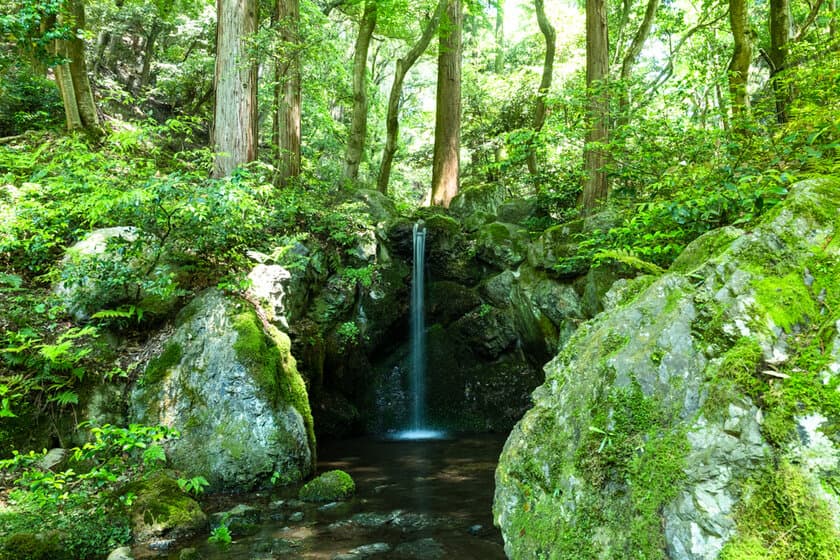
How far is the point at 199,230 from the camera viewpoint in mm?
6496

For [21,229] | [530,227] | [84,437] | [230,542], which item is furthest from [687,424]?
[530,227]

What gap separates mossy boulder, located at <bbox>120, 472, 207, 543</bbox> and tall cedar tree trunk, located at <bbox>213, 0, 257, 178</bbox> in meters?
5.05

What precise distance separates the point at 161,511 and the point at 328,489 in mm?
1800

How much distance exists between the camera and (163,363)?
239 inches

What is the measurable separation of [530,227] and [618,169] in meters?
4.04

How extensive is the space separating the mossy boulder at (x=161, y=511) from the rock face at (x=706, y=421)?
322 centimetres

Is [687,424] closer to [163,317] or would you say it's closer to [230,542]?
[230,542]

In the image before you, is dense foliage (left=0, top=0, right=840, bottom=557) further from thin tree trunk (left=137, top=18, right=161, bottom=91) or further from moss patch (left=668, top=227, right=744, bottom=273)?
thin tree trunk (left=137, top=18, right=161, bottom=91)

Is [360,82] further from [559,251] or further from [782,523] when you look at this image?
[782,523]

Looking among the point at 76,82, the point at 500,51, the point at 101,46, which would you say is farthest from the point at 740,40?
the point at 101,46

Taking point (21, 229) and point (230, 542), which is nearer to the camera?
point (230, 542)

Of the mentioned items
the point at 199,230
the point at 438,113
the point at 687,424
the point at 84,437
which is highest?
the point at 438,113

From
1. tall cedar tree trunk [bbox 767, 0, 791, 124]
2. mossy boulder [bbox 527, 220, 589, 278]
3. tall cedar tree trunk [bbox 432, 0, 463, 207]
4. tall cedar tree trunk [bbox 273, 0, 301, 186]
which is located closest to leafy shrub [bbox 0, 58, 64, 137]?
tall cedar tree trunk [bbox 273, 0, 301, 186]

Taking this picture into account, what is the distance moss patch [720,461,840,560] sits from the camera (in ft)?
6.03
